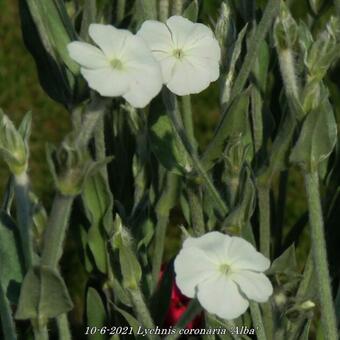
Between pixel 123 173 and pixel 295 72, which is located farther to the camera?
pixel 123 173

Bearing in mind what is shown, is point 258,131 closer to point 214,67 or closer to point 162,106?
point 162,106

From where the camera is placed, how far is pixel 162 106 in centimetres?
93

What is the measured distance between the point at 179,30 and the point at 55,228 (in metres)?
0.25

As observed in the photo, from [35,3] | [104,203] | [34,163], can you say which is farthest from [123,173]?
[34,163]

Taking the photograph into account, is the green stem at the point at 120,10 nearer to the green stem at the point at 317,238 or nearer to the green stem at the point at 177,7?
the green stem at the point at 177,7

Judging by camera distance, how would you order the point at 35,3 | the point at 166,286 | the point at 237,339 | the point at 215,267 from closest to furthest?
the point at 215,267
the point at 237,339
the point at 35,3
the point at 166,286

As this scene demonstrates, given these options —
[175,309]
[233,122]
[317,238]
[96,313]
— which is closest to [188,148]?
[233,122]

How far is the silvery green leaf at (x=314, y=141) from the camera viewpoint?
2.58 ft

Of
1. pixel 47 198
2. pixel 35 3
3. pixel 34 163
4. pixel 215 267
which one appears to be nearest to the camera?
pixel 215 267

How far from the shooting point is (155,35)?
0.76m

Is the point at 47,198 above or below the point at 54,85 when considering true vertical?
below

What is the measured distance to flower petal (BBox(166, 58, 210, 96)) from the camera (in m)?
0.75

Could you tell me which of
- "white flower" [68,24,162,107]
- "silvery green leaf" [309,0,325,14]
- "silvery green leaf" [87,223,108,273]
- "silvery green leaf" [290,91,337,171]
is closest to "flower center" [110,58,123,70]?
"white flower" [68,24,162,107]

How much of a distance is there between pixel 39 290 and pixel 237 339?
0.20m
